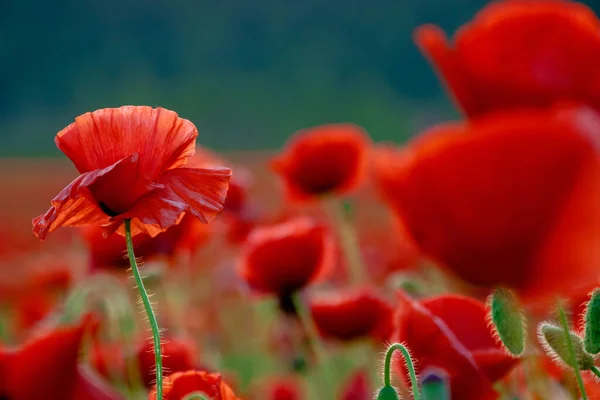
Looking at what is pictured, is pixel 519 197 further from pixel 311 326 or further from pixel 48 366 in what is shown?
pixel 311 326

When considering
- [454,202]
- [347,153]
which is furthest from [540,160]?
[347,153]

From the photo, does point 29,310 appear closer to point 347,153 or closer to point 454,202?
point 347,153

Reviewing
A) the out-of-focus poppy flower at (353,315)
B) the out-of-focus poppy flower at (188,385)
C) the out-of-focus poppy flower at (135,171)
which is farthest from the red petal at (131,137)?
the out-of-focus poppy flower at (353,315)

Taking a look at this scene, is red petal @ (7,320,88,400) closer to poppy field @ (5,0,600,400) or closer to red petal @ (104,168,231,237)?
poppy field @ (5,0,600,400)

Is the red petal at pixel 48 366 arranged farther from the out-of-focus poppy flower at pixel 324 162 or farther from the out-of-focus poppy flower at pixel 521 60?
the out-of-focus poppy flower at pixel 324 162

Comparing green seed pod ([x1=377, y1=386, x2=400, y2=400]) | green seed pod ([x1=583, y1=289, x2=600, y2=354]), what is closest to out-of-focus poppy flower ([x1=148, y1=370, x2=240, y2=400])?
green seed pod ([x1=377, y1=386, x2=400, y2=400])
